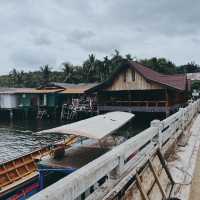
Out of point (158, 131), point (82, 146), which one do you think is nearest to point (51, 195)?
point (158, 131)

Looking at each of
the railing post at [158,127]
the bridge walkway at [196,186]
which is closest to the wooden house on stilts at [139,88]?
the railing post at [158,127]

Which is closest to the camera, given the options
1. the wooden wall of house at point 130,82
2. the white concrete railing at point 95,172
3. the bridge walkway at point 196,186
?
the white concrete railing at point 95,172

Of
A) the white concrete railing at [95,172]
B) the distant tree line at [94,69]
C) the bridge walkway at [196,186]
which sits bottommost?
the bridge walkway at [196,186]

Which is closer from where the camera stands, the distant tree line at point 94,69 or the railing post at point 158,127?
the railing post at point 158,127

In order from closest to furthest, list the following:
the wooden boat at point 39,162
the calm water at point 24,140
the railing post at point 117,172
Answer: the railing post at point 117,172 < the wooden boat at point 39,162 < the calm water at point 24,140

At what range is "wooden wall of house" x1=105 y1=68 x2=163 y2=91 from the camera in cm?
2909

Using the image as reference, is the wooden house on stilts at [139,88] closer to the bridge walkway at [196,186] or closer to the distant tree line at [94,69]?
the bridge walkway at [196,186]

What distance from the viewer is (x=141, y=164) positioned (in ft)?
17.6

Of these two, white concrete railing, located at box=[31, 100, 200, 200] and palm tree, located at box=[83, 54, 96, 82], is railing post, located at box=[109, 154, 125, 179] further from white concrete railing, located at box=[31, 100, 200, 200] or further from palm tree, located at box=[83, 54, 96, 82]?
palm tree, located at box=[83, 54, 96, 82]

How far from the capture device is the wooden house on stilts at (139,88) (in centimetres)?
2822

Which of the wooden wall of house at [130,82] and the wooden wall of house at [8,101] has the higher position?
the wooden wall of house at [130,82]

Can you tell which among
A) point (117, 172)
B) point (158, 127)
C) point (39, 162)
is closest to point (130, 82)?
point (39, 162)

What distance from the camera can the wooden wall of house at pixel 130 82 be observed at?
2909 centimetres

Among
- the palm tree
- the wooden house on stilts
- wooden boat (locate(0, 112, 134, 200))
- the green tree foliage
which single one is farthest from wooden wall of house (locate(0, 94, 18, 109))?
wooden boat (locate(0, 112, 134, 200))
